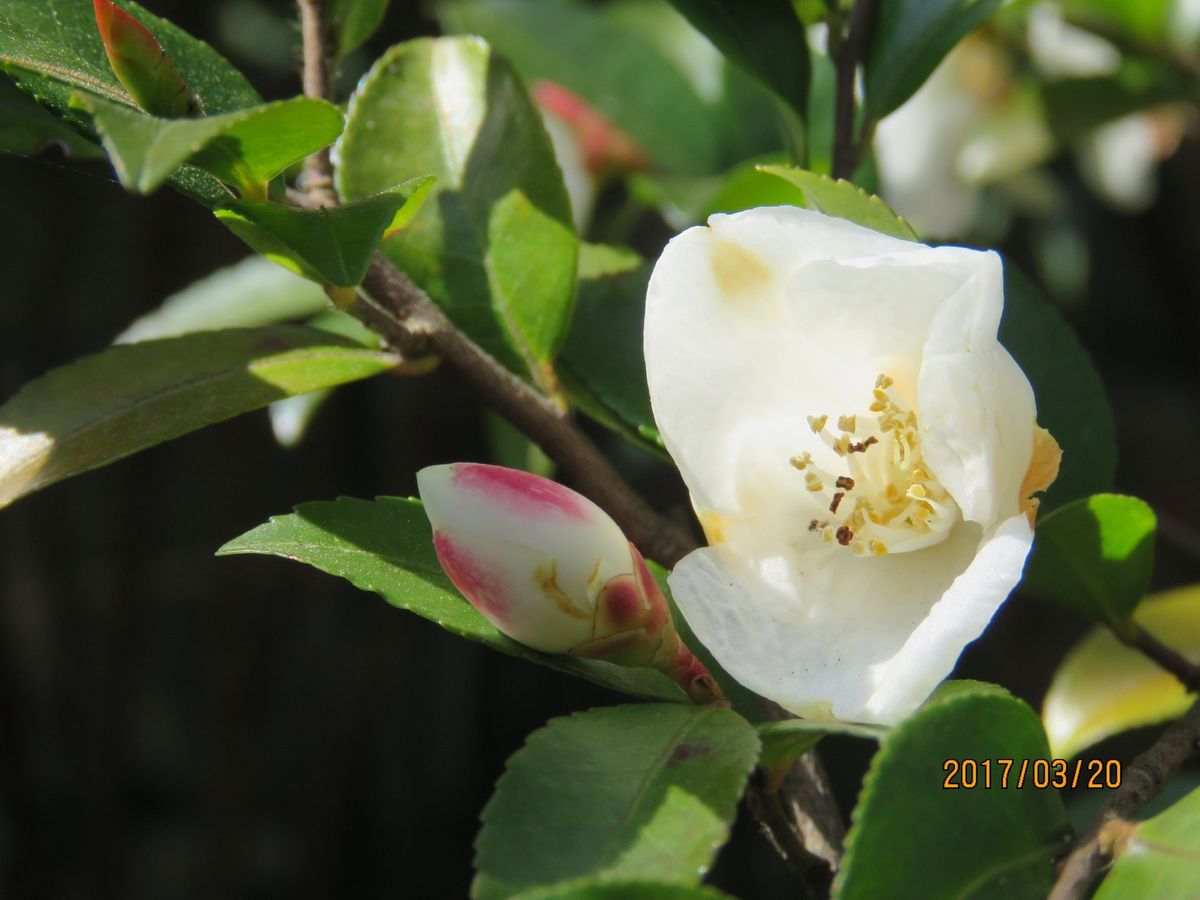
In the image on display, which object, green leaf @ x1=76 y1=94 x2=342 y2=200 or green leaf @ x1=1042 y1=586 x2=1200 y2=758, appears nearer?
green leaf @ x1=76 y1=94 x2=342 y2=200

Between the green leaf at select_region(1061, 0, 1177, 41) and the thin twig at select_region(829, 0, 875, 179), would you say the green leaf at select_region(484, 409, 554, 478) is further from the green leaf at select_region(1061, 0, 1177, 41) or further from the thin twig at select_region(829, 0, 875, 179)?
the green leaf at select_region(1061, 0, 1177, 41)

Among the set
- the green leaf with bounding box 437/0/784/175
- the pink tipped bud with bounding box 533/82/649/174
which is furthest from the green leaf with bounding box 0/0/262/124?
the pink tipped bud with bounding box 533/82/649/174

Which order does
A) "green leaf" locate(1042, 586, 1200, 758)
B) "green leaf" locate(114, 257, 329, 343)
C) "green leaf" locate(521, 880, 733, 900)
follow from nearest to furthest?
"green leaf" locate(521, 880, 733, 900)
"green leaf" locate(1042, 586, 1200, 758)
"green leaf" locate(114, 257, 329, 343)

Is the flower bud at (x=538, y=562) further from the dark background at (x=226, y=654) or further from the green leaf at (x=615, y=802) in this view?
the dark background at (x=226, y=654)

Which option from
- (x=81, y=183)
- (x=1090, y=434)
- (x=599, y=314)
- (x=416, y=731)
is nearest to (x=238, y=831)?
(x=416, y=731)

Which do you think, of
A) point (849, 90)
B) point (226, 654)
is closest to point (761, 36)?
point (849, 90)

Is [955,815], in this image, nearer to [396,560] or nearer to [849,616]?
[849,616]
